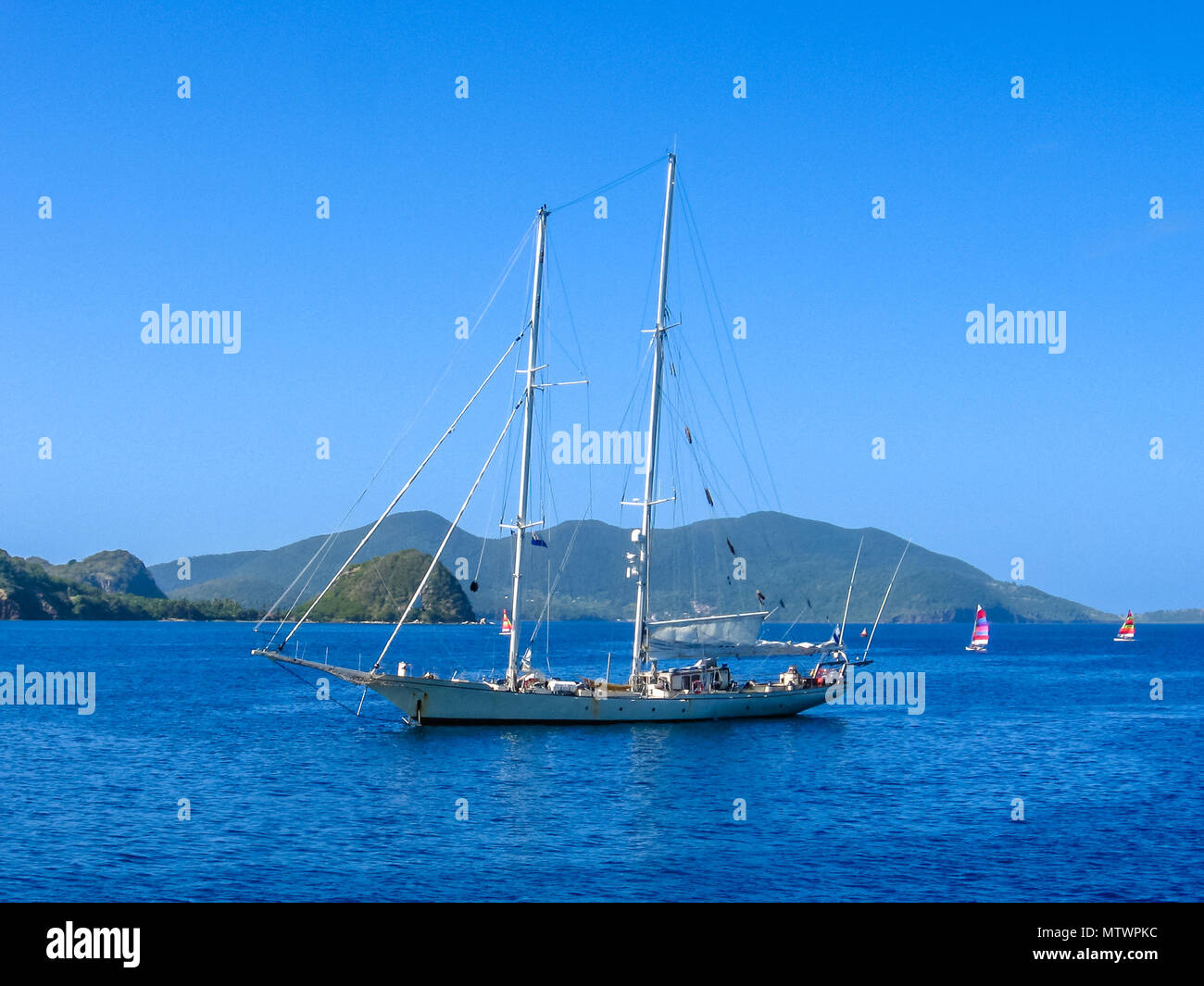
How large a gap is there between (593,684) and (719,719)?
8.82 m

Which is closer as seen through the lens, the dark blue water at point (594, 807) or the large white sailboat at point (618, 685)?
the dark blue water at point (594, 807)

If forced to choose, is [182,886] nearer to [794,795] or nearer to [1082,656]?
[794,795]

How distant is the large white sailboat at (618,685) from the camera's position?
61156mm

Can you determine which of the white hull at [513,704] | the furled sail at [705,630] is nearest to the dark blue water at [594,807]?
the white hull at [513,704]

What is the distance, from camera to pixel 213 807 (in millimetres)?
41938

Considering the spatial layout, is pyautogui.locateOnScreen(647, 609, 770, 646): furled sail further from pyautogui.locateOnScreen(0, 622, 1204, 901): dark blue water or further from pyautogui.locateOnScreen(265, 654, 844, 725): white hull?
pyautogui.locateOnScreen(0, 622, 1204, 901): dark blue water

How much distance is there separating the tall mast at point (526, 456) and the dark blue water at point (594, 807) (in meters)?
4.70

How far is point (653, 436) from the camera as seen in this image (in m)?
70.7

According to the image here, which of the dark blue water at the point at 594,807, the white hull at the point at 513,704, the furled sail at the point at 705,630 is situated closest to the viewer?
the dark blue water at the point at 594,807

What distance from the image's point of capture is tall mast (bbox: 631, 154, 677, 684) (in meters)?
68.6

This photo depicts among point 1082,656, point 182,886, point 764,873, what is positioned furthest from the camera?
point 1082,656

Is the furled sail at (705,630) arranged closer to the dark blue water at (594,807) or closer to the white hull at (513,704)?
the white hull at (513,704)

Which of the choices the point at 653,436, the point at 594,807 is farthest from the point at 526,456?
the point at 594,807
